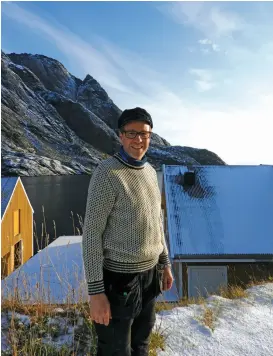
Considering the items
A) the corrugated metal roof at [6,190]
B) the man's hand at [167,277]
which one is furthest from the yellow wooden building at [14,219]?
the man's hand at [167,277]

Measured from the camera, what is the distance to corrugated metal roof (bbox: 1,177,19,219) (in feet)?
58.5

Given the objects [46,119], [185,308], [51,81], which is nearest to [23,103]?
[46,119]

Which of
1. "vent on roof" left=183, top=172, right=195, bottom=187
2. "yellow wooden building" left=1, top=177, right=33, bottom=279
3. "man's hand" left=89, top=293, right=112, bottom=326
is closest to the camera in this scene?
"man's hand" left=89, top=293, right=112, bottom=326

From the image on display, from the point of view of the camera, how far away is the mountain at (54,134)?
108312mm

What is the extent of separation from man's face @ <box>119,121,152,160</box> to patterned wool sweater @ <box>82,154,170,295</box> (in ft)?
0.32

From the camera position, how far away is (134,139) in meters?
2.34

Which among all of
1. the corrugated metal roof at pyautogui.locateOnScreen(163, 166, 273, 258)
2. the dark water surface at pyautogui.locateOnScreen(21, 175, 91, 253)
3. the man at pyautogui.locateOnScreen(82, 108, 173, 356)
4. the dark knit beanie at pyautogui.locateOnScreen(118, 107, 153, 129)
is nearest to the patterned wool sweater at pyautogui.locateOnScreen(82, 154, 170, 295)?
the man at pyautogui.locateOnScreen(82, 108, 173, 356)

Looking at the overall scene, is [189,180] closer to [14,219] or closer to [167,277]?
[14,219]

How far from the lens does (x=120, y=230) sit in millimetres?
2240

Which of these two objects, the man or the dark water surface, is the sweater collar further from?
the dark water surface

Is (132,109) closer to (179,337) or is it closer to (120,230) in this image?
(120,230)

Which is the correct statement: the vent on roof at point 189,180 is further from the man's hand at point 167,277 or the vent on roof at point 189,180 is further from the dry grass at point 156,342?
the man's hand at point 167,277

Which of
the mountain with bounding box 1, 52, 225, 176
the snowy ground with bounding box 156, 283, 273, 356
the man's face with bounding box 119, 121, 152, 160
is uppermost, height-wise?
the mountain with bounding box 1, 52, 225, 176

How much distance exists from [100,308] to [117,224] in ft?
1.78
